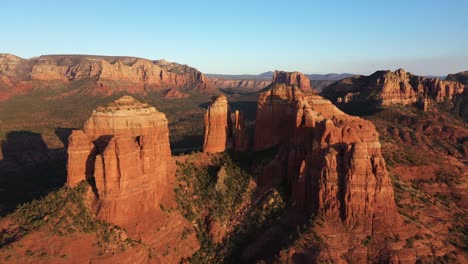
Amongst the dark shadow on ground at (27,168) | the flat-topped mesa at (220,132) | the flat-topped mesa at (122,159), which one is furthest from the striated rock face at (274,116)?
the dark shadow on ground at (27,168)

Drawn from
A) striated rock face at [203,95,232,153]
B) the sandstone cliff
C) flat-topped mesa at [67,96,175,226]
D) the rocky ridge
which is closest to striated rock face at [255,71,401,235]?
the sandstone cliff

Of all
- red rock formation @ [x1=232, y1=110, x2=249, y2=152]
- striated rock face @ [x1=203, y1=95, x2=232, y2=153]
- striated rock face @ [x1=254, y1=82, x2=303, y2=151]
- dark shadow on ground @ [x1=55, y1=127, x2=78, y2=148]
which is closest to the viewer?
striated rock face @ [x1=254, y1=82, x2=303, y2=151]

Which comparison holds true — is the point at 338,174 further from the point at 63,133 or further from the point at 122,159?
the point at 63,133

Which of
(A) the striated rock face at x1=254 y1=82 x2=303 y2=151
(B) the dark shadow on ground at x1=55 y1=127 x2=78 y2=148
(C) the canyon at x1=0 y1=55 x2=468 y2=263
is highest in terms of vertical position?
(A) the striated rock face at x1=254 y1=82 x2=303 y2=151

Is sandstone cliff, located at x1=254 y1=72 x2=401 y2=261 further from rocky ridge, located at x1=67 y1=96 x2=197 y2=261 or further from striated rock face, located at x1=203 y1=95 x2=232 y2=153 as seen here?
rocky ridge, located at x1=67 y1=96 x2=197 y2=261

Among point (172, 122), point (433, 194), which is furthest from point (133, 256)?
point (172, 122)

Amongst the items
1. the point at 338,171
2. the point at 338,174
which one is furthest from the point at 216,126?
the point at 338,174
